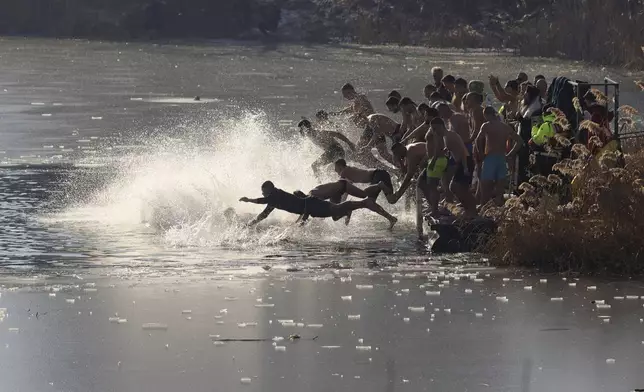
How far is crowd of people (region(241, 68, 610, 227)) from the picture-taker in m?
19.2

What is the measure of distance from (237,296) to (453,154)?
4.70m

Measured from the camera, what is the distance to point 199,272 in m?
17.6

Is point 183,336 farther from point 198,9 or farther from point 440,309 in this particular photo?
point 198,9

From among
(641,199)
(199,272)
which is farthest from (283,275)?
(641,199)

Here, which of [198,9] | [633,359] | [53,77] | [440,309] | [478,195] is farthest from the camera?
[198,9]

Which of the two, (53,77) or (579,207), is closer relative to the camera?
(579,207)

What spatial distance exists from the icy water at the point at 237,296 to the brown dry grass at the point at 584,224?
0.58 meters

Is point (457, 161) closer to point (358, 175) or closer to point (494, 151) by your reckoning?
point (494, 151)

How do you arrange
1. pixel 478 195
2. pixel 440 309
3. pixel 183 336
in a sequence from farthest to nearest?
pixel 478 195 < pixel 440 309 < pixel 183 336

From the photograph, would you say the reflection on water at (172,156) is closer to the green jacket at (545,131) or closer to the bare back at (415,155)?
the bare back at (415,155)

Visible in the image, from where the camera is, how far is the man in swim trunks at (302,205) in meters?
20.5

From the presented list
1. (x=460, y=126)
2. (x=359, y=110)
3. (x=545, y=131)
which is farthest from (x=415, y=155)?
(x=359, y=110)

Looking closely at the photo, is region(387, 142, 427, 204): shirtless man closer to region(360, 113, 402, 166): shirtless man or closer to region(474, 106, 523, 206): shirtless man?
region(474, 106, 523, 206): shirtless man

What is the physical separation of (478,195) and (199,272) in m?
3.96
